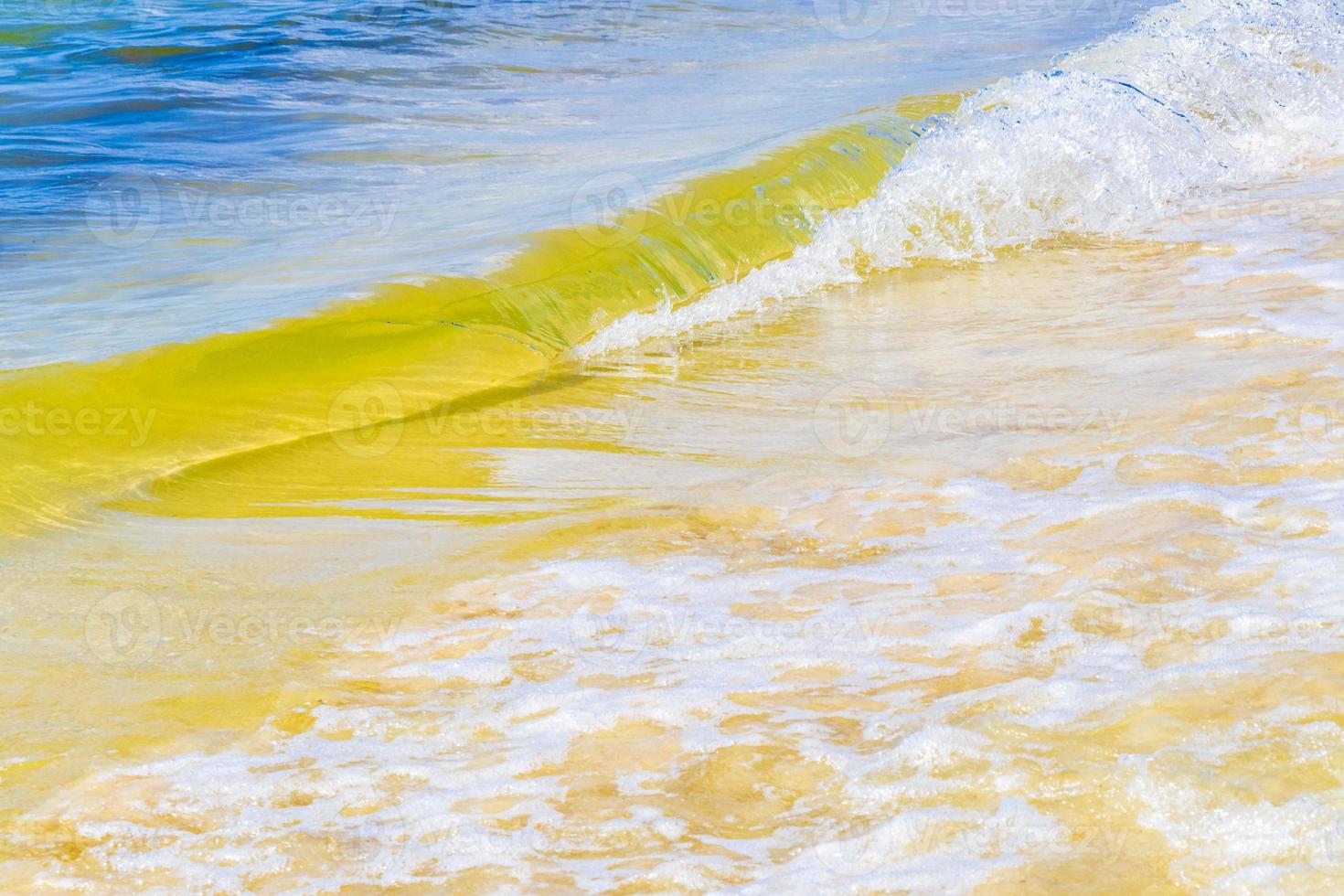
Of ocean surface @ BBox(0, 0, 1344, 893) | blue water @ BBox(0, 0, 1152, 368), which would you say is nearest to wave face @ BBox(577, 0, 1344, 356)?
ocean surface @ BBox(0, 0, 1344, 893)

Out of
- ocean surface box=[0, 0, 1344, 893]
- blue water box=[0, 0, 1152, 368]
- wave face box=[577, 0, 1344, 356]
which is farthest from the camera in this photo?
wave face box=[577, 0, 1344, 356]

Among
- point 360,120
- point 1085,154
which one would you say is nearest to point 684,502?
point 1085,154

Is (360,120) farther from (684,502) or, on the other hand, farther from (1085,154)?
(684,502)

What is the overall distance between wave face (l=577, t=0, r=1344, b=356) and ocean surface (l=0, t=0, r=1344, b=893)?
46mm

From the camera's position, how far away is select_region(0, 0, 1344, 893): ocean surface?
2436 mm

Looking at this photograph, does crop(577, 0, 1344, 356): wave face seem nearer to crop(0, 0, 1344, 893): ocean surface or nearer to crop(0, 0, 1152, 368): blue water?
crop(0, 0, 1344, 893): ocean surface

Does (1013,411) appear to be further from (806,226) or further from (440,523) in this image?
(806,226)

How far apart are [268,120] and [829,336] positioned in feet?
19.7

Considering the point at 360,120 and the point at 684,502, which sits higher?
the point at 360,120

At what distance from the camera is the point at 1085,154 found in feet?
26.7

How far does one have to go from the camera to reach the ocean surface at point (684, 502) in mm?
2436

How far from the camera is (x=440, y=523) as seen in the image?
13.1 ft

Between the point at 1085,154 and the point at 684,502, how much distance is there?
209 inches

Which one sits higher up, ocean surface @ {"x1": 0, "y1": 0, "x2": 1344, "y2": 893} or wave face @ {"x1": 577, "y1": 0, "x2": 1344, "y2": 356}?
wave face @ {"x1": 577, "y1": 0, "x2": 1344, "y2": 356}
